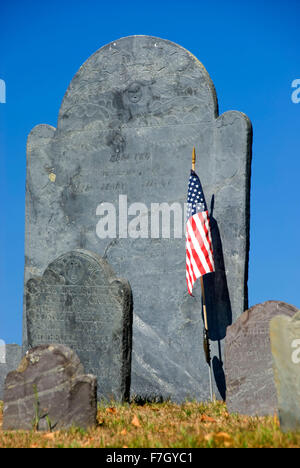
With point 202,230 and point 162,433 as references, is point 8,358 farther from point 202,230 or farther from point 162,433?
point 162,433

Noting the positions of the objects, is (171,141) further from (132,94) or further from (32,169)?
(32,169)

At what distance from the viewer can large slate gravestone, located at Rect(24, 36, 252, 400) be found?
8609mm

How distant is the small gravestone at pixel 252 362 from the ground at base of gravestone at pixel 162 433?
23 centimetres

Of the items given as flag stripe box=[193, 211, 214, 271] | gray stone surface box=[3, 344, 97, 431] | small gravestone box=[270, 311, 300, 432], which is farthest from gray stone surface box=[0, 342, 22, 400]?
small gravestone box=[270, 311, 300, 432]

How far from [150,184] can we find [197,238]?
1.18 m

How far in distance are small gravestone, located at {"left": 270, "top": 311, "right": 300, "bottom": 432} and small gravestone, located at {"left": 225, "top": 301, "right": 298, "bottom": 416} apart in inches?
59.5

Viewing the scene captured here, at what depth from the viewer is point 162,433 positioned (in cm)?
529

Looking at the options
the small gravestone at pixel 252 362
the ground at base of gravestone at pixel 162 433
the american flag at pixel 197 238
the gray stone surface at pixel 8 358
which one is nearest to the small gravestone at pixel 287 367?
the ground at base of gravestone at pixel 162 433

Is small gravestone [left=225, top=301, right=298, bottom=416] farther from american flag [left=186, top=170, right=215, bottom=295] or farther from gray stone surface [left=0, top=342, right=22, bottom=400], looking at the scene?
gray stone surface [left=0, top=342, right=22, bottom=400]

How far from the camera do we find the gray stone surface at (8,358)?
9617mm

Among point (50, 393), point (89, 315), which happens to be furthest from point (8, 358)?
point (50, 393)

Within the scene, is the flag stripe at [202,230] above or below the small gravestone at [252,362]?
above

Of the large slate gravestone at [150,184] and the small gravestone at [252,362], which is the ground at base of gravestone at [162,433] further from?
the large slate gravestone at [150,184]
